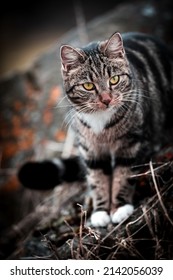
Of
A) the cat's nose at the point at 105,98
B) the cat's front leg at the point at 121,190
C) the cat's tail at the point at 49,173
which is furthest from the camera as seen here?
the cat's tail at the point at 49,173

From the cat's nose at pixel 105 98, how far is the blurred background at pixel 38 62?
2.34ft

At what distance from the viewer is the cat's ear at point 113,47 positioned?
1455 millimetres

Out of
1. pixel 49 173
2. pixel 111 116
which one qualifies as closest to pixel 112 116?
pixel 111 116

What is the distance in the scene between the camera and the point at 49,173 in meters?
1.73

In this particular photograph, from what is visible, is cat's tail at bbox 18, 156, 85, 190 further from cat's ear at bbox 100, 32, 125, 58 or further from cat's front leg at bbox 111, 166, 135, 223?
cat's ear at bbox 100, 32, 125, 58

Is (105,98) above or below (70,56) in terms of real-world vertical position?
below

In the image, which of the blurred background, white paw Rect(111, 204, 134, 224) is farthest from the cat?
the blurred background

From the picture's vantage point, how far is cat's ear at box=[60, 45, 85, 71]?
4.84 ft

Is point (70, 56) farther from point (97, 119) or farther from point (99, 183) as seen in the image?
point (99, 183)

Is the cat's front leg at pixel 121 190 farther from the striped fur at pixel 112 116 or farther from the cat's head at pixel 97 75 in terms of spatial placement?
the cat's head at pixel 97 75

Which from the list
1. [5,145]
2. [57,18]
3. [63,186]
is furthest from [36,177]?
[57,18]

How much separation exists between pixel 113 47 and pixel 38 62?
1132mm

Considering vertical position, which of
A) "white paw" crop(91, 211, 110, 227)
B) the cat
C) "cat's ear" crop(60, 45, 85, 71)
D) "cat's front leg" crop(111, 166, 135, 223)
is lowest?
"white paw" crop(91, 211, 110, 227)

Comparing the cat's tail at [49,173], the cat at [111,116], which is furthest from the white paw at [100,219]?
the cat's tail at [49,173]
